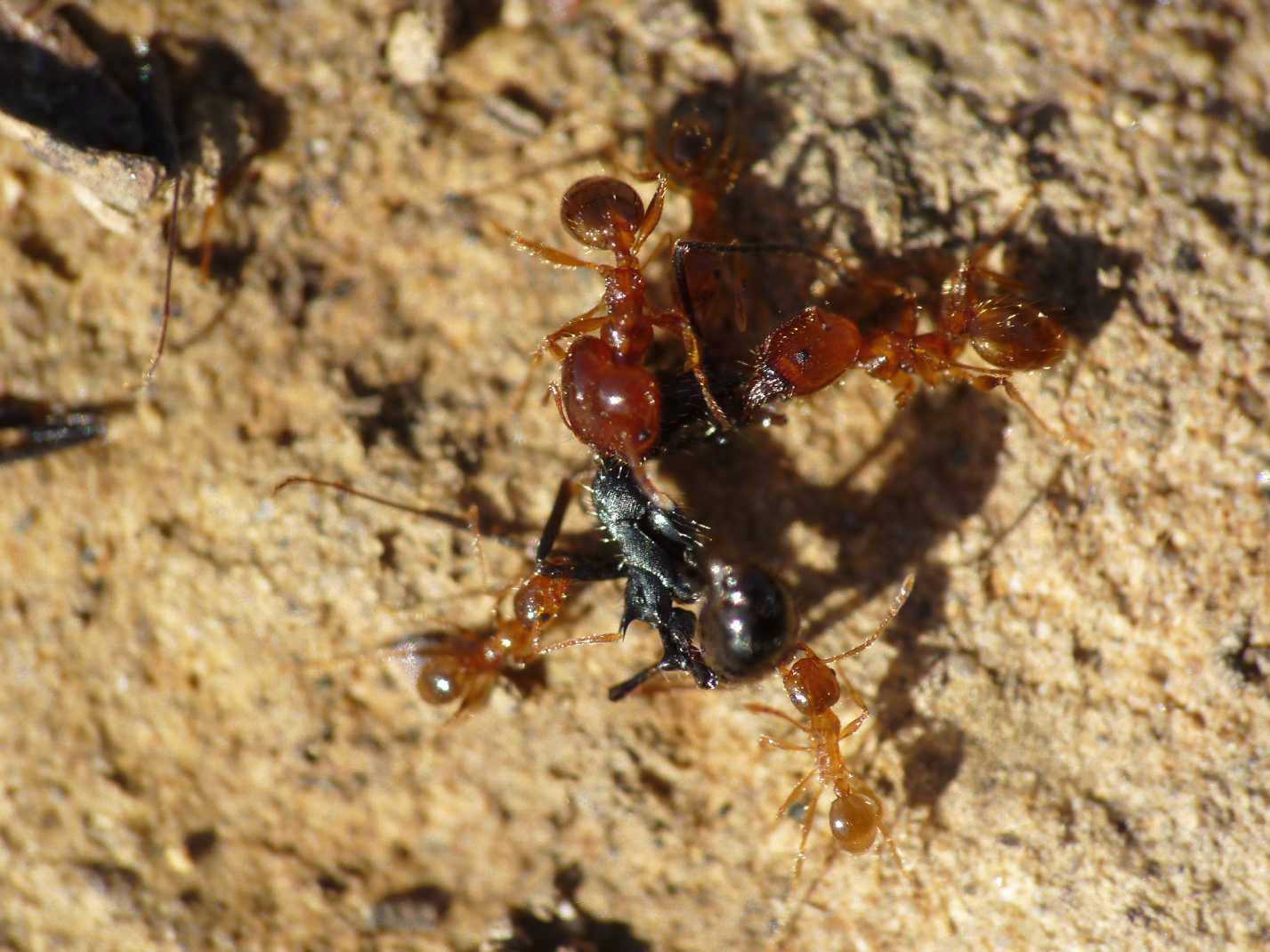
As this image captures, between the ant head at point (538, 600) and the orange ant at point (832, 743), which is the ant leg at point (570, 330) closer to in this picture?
the ant head at point (538, 600)

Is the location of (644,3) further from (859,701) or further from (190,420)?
(859,701)

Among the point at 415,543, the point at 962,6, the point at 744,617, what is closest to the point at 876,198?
the point at 962,6

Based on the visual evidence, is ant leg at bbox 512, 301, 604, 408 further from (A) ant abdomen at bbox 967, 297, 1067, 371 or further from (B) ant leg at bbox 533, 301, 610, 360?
(A) ant abdomen at bbox 967, 297, 1067, 371

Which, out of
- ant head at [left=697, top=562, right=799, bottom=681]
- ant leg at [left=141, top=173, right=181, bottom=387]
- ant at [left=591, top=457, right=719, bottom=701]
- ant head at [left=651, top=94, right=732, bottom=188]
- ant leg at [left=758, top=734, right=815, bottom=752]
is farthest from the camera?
ant leg at [left=141, top=173, right=181, bottom=387]

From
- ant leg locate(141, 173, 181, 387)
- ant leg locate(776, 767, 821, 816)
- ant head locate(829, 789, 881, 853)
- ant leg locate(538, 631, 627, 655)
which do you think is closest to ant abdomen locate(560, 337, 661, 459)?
ant leg locate(538, 631, 627, 655)

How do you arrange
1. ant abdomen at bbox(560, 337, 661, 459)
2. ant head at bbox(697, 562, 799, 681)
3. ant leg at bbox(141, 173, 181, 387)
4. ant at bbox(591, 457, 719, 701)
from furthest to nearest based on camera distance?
ant leg at bbox(141, 173, 181, 387) < ant at bbox(591, 457, 719, 701) < ant abdomen at bbox(560, 337, 661, 459) < ant head at bbox(697, 562, 799, 681)

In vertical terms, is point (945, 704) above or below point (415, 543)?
below
